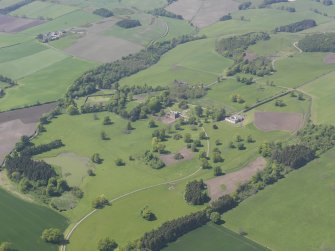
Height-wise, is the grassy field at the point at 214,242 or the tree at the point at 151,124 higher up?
the tree at the point at 151,124

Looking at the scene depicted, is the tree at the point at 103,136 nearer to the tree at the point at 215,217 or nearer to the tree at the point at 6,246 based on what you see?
the tree at the point at 215,217

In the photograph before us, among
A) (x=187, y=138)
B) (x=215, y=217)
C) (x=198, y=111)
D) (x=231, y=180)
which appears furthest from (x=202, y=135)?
(x=215, y=217)

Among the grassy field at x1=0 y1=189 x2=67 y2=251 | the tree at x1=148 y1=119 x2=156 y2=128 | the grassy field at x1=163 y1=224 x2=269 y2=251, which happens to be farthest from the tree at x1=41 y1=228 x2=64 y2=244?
the tree at x1=148 y1=119 x2=156 y2=128

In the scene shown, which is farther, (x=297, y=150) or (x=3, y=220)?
(x=297, y=150)

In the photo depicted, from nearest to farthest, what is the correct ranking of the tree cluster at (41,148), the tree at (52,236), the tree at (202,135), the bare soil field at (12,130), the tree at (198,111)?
the tree at (52,236) < the tree cluster at (41,148) < the bare soil field at (12,130) < the tree at (202,135) < the tree at (198,111)

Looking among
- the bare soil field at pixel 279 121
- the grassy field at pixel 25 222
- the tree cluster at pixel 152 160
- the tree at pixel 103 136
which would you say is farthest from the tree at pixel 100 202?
the bare soil field at pixel 279 121

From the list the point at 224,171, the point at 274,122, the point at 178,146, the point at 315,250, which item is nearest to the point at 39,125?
the point at 178,146

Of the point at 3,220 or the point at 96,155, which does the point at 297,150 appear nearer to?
the point at 96,155

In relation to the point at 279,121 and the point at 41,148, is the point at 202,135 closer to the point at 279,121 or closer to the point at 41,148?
the point at 279,121
